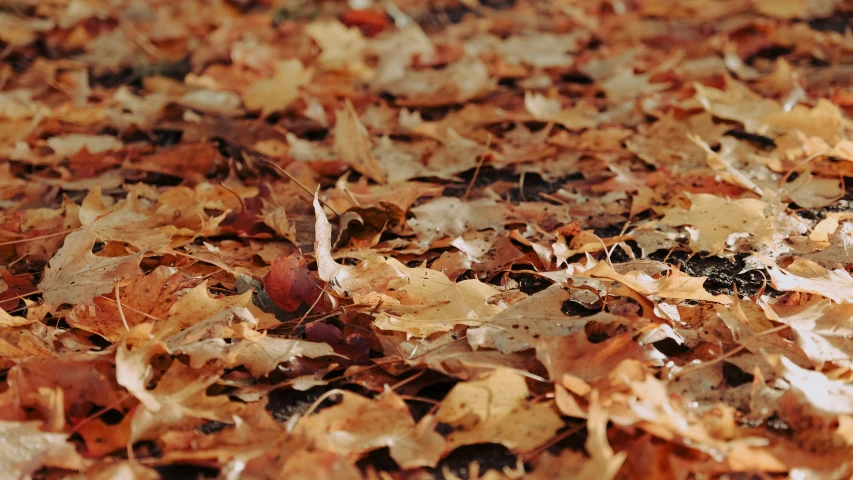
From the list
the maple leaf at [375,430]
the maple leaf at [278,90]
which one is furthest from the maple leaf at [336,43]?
the maple leaf at [375,430]

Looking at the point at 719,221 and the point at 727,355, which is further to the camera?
the point at 719,221

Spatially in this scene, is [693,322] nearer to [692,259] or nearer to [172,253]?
[692,259]

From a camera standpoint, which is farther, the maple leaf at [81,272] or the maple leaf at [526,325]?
the maple leaf at [81,272]

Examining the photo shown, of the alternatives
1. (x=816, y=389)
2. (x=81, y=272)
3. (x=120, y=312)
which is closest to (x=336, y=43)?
(x=81, y=272)

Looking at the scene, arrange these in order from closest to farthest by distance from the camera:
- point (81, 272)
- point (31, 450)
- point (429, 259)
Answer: point (31, 450) → point (81, 272) → point (429, 259)

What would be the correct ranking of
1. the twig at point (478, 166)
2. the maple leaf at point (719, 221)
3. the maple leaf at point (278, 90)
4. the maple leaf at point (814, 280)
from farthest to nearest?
the maple leaf at point (278, 90)
the twig at point (478, 166)
the maple leaf at point (719, 221)
the maple leaf at point (814, 280)

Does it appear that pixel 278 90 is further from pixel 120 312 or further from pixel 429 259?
pixel 120 312

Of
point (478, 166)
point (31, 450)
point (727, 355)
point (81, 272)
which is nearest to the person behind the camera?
point (31, 450)

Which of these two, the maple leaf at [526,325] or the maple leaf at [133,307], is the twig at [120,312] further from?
the maple leaf at [526,325]
